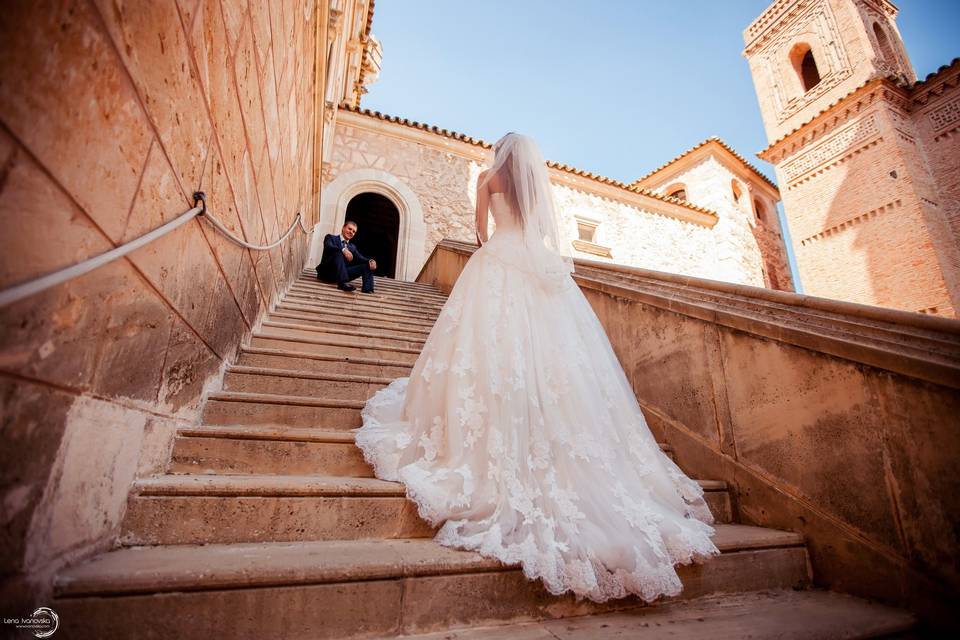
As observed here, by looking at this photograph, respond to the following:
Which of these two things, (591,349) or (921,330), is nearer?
(921,330)

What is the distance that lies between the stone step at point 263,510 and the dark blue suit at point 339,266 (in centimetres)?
463

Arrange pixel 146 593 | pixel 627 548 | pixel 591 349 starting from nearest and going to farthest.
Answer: pixel 146 593
pixel 627 548
pixel 591 349

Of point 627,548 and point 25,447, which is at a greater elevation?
point 25,447

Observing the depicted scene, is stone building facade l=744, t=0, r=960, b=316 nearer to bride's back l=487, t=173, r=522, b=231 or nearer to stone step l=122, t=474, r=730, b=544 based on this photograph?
bride's back l=487, t=173, r=522, b=231

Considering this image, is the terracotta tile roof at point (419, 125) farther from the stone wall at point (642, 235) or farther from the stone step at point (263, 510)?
the stone step at point (263, 510)

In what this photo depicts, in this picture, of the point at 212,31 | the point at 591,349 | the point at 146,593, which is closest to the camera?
the point at 146,593

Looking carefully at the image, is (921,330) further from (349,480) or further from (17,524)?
(17,524)

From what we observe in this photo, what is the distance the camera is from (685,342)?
2.70 m

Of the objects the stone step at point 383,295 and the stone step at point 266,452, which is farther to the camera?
the stone step at point 383,295

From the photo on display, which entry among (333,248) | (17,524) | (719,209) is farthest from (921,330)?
(719,209)

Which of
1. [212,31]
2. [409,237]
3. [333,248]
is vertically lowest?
[212,31]

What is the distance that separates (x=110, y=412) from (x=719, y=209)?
17.1 metres

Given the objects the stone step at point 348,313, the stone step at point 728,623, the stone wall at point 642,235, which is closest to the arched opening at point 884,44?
the stone wall at point 642,235

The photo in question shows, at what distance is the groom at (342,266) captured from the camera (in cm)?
610
